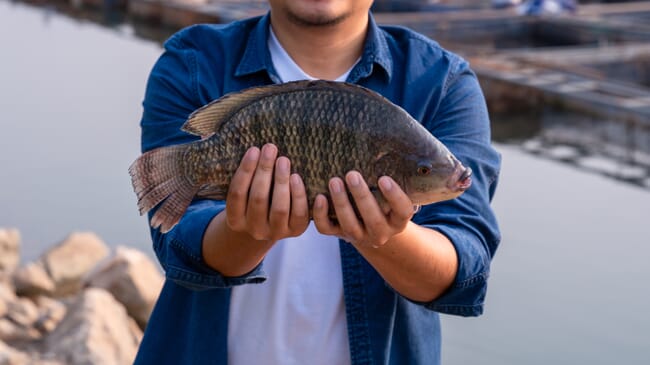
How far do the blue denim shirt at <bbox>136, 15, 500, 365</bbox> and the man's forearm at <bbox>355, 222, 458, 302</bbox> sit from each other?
4 cm

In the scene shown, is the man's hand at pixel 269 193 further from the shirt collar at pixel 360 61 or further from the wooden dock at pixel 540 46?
the wooden dock at pixel 540 46

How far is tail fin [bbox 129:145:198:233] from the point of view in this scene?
2.50m

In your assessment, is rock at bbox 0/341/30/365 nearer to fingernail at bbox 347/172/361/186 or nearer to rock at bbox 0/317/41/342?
rock at bbox 0/317/41/342

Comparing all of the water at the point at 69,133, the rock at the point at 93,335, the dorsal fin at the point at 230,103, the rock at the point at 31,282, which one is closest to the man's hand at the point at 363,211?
the dorsal fin at the point at 230,103

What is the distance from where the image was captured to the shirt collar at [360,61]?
9.32ft

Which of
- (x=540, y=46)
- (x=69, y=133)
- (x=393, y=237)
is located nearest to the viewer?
(x=393, y=237)

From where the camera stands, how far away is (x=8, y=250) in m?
9.10

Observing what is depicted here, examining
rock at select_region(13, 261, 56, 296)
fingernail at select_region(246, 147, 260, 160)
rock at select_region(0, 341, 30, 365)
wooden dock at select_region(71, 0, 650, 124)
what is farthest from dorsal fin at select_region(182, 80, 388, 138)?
wooden dock at select_region(71, 0, 650, 124)

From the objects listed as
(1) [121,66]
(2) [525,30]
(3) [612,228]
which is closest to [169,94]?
(3) [612,228]

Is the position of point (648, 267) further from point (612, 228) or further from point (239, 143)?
point (239, 143)

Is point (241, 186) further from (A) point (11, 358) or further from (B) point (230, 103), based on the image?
(A) point (11, 358)

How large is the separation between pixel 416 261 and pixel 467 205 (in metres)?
0.31

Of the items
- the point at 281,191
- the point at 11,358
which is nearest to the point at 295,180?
the point at 281,191

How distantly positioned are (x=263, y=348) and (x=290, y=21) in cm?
89
